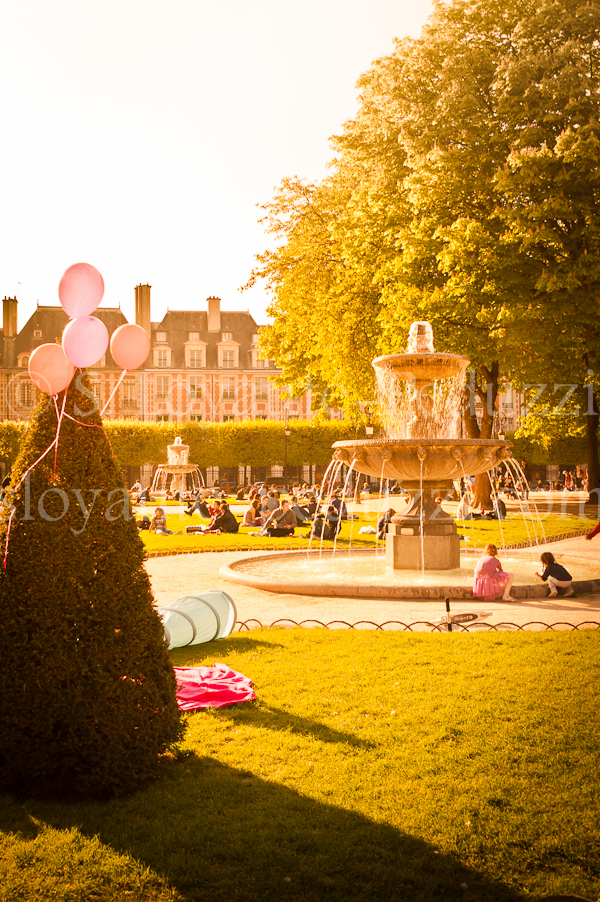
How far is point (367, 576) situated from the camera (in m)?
12.5

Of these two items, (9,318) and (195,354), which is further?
(195,354)

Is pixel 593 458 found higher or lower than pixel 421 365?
lower

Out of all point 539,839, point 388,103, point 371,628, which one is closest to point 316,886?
point 539,839

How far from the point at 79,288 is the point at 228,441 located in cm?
5150

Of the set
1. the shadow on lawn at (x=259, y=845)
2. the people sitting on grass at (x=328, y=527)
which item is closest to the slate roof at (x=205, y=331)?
the people sitting on grass at (x=328, y=527)

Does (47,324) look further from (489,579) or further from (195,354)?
(489,579)

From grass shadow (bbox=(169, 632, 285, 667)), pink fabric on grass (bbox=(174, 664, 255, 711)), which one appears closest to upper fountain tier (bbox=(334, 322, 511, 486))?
grass shadow (bbox=(169, 632, 285, 667))

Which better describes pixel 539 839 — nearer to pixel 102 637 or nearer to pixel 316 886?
pixel 316 886

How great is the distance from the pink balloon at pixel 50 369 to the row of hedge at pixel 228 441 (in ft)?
159

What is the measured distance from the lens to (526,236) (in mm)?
18406

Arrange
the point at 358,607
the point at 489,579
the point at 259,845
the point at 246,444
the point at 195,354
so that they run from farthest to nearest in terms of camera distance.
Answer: the point at 195,354 → the point at 246,444 → the point at 489,579 → the point at 358,607 → the point at 259,845

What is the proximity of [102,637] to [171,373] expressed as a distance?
6633 cm

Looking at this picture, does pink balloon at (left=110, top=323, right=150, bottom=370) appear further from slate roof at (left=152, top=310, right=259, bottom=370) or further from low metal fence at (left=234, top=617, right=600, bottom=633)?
slate roof at (left=152, top=310, right=259, bottom=370)

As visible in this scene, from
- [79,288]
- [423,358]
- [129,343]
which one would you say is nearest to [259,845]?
[129,343]
